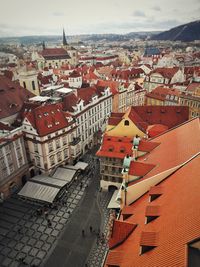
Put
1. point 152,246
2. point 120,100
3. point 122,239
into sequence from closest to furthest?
point 152,246
point 122,239
point 120,100

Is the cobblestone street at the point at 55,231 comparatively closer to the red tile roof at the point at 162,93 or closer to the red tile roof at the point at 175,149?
the red tile roof at the point at 175,149

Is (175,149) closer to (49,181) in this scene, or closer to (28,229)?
(28,229)

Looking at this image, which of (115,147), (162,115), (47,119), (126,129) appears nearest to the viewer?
(115,147)

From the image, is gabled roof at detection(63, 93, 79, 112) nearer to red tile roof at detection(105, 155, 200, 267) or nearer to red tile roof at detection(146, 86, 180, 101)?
red tile roof at detection(146, 86, 180, 101)

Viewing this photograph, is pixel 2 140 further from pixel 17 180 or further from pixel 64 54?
pixel 64 54

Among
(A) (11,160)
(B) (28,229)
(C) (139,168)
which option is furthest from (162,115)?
(B) (28,229)

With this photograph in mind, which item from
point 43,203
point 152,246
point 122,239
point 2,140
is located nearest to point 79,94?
point 2,140

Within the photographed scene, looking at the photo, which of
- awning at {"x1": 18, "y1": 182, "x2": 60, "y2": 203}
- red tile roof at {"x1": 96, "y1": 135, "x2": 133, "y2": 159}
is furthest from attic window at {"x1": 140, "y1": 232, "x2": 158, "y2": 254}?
awning at {"x1": 18, "y1": 182, "x2": 60, "y2": 203}
